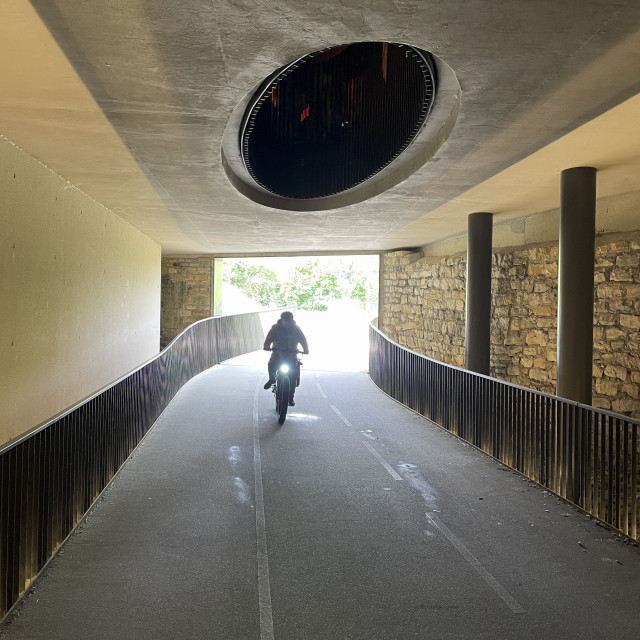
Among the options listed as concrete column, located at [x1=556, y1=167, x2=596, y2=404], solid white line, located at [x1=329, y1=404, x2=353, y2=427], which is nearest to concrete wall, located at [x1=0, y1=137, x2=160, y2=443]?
solid white line, located at [x1=329, y1=404, x2=353, y2=427]

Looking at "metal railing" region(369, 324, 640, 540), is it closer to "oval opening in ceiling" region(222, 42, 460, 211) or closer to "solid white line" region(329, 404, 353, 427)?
"solid white line" region(329, 404, 353, 427)

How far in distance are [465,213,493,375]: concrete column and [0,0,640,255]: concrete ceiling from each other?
1.96 metres

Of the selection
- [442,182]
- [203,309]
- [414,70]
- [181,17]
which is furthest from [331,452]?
[203,309]

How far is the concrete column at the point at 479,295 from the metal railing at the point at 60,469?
19.8 feet

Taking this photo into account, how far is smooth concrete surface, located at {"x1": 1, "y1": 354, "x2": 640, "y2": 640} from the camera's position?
3729 millimetres

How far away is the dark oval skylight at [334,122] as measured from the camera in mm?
8539

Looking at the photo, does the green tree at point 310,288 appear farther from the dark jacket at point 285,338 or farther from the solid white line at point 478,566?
the solid white line at point 478,566

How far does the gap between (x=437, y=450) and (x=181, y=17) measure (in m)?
5.85

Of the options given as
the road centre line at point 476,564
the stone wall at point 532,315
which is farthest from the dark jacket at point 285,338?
the road centre line at point 476,564

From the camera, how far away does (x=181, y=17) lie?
13.9 ft

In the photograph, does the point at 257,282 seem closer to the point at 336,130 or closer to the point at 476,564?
the point at 336,130

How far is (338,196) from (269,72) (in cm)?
625

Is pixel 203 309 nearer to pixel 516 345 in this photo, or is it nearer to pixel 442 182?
pixel 516 345

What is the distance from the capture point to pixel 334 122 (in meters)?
10.5
